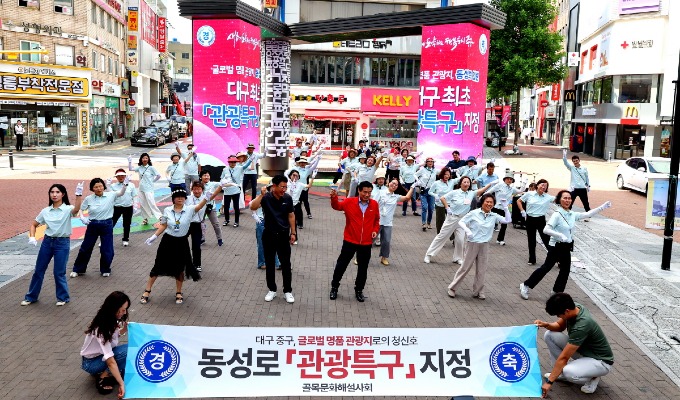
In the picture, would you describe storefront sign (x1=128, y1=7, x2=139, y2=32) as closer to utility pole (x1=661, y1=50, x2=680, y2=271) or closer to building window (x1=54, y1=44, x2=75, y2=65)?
building window (x1=54, y1=44, x2=75, y2=65)

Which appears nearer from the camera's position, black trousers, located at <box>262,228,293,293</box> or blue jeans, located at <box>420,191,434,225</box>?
black trousers, located at <box>262,228,293,293</box>

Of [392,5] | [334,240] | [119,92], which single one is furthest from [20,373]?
[119,92]

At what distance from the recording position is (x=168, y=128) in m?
46.8

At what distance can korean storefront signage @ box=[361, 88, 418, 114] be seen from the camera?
4138 cm

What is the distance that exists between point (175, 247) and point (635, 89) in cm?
3849

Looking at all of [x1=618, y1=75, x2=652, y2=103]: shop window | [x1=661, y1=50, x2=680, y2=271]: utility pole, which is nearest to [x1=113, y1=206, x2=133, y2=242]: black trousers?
[x1=661, y1=50, x2=680, y2=271]: utility pole

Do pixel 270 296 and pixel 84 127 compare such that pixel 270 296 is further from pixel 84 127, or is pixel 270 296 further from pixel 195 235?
pixel 84 127

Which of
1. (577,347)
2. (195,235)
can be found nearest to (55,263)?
(195,235)

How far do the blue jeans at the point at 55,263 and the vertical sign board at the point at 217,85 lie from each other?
11029mm

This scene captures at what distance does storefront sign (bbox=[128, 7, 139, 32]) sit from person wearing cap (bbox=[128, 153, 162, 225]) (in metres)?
41.2

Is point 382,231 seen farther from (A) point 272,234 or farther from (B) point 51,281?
(B) point 51,281

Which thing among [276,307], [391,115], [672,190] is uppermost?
[391,115]

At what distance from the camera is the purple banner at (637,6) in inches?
1479

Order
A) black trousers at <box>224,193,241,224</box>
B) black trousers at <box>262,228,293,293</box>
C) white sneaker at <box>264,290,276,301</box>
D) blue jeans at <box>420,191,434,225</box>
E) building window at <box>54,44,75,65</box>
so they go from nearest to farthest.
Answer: black trousers at <box>262,228,293,293</box>, white sneaker at <box>264,290,276,301</box>, black trousers at <box>224,193,241,224</box>, blue jeans at <box>420,191,434,225</box>, building window at <box>54,44,75,65</box>
